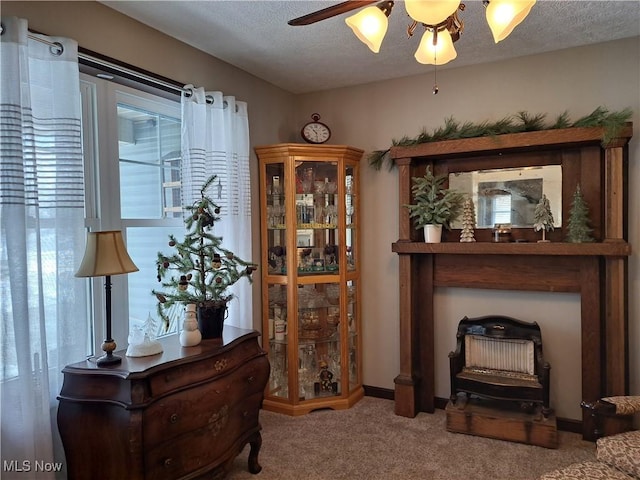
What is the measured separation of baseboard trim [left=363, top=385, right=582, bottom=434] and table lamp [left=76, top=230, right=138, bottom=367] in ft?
7.65

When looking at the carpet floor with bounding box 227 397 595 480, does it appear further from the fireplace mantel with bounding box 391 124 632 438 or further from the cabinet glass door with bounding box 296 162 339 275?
the cabinet glass door with bounding box 296 162 339 275

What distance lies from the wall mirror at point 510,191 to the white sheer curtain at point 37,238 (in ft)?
8.37

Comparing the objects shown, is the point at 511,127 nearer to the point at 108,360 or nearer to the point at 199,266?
the point at 199,266

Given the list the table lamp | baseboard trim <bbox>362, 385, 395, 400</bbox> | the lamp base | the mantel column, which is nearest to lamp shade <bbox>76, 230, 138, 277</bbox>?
the table lamp

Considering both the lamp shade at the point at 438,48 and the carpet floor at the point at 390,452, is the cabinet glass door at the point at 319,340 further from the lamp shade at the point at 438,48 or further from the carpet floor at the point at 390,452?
the lamp shade at the point at 438,48

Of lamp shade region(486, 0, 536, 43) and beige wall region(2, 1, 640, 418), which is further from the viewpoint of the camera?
beige wall region(2, 1, 640, 418)

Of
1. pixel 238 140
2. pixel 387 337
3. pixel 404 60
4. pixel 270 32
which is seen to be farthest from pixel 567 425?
pixel 270 32

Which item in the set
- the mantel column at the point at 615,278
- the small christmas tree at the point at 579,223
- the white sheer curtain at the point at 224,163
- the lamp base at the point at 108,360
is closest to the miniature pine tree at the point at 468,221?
the small christmas tree at the point at 579,223

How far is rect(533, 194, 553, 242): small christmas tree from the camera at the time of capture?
298cm

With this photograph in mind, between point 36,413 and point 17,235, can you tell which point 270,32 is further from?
point 36,413

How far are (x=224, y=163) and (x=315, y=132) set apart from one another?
3.17ft

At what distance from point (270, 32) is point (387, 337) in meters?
2.49

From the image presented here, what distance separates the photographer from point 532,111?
3119mm

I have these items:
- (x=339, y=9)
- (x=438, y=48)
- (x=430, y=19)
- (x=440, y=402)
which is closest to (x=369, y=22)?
(x=339, y=9)
